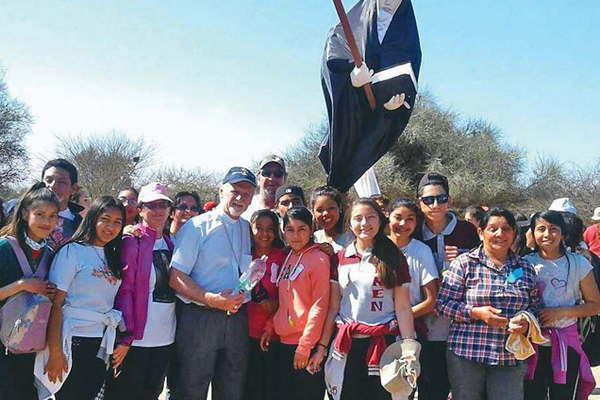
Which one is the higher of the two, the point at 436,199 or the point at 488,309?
the point at 436,199

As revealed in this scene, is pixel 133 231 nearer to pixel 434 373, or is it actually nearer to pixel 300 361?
pixel 300 361

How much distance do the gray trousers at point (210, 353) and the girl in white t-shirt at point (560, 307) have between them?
2111mm

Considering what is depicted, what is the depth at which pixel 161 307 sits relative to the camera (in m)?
3.74

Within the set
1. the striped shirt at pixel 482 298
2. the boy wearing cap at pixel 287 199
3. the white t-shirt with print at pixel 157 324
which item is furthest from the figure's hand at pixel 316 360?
the boy wearing cap at pixel 287 199

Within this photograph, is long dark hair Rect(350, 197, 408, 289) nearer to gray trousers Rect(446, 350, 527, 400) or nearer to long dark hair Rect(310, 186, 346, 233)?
long dark hair Rect(310, 186, 346, 233)

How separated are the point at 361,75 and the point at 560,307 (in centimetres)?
222

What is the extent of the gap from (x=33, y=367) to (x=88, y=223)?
97 centimetres

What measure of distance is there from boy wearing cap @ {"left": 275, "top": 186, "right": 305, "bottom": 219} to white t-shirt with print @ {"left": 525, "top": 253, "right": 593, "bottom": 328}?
1.92 metres

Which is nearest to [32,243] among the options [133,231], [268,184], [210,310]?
[133,231]

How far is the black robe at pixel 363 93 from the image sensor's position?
427 centimetres

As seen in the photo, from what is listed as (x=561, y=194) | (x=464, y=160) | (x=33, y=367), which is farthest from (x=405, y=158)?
(x=33, y=367)

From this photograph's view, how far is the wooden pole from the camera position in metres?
3.65

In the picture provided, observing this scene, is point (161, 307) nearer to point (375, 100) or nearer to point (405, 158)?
point (375, 100)

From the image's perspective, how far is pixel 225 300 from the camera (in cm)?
355
